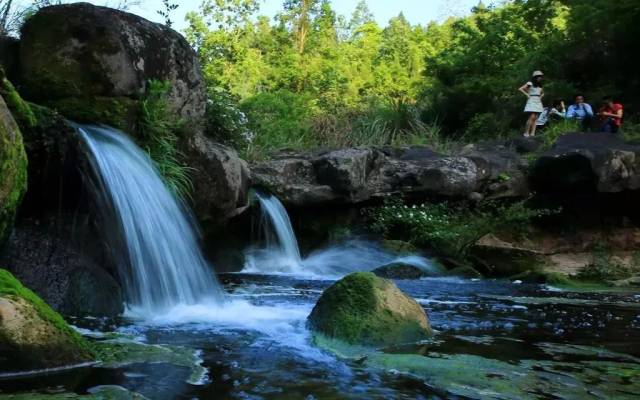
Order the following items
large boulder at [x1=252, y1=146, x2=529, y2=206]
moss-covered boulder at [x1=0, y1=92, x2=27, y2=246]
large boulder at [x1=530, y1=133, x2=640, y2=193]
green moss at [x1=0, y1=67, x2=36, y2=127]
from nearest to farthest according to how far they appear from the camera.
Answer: moss-covered boulder at [x1=0, y1=92, x2=27, y2=246] → green moss at [x1=0, y1=67, x2=36, y2=127] → large boulder at [x1=252, y1=146, x2=529, y2=206] → large boulder at [x1=530, y1=133, x2=640, y2=193]

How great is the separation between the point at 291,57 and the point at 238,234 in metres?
21.9

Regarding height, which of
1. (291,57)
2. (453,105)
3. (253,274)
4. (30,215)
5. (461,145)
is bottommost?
(253,274)

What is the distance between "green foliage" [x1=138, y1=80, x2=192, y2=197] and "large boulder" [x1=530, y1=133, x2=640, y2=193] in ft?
27.4

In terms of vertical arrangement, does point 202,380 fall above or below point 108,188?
below

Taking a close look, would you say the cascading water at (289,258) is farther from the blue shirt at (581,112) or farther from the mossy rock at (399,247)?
the blue shirt at (581,112)

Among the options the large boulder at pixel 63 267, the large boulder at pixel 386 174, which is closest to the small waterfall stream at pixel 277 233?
the large boulder at pixel 386 174

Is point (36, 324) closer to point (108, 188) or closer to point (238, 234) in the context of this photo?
point (108, 188)

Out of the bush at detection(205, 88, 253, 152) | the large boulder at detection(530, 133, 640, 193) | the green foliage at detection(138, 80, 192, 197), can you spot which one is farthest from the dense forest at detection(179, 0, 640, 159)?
the large boulder at detection(530, 133, 640, 193)

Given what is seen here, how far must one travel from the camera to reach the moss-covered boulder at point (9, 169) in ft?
15.9

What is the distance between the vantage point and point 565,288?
9.86m

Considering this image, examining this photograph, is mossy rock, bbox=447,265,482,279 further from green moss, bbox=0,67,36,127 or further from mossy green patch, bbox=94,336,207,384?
mossy green patch, bbox=94,336,207,384

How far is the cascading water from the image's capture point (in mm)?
11398

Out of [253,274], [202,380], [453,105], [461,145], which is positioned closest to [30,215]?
[202,380]

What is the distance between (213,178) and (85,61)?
226 cm
